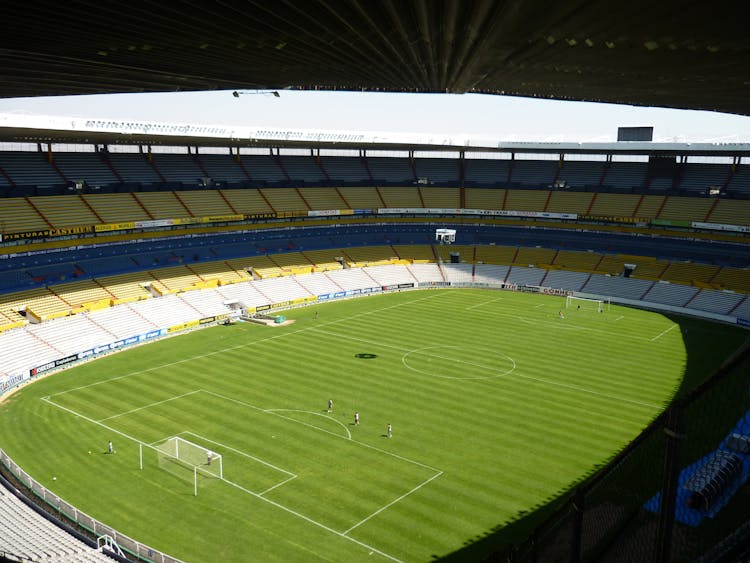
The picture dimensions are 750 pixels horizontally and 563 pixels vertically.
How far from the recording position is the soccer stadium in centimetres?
1413

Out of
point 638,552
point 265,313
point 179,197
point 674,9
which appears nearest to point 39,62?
point 674,9

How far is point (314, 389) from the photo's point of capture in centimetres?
3484

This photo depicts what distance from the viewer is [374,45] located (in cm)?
1634

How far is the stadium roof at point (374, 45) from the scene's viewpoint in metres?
11.4

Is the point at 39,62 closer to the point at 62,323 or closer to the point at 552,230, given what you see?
the point at 62,323

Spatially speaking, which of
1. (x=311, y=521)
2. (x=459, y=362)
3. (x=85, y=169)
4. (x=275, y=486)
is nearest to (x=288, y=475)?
(x=275, y=486)

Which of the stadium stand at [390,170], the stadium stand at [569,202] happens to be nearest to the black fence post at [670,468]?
the stadium stand at [569,202]

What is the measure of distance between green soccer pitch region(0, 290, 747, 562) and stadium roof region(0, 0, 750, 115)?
14769mm

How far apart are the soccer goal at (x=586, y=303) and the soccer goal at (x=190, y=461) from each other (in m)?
39.8

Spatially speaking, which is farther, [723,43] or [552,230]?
[552,230]

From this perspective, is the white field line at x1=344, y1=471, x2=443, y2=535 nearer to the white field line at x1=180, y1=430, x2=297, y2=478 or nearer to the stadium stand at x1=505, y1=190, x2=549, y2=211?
the white field line at x1=180, y1=430, x2=297, y2=478

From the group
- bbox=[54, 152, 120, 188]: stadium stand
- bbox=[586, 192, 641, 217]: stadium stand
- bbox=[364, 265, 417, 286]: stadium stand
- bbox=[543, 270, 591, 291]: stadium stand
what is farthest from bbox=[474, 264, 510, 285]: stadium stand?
bbox=[54, 152, 120, 188]: stadium stand

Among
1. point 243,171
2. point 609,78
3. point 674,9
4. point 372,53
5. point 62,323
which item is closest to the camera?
point 674,9

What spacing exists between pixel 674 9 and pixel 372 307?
46.8 meters
